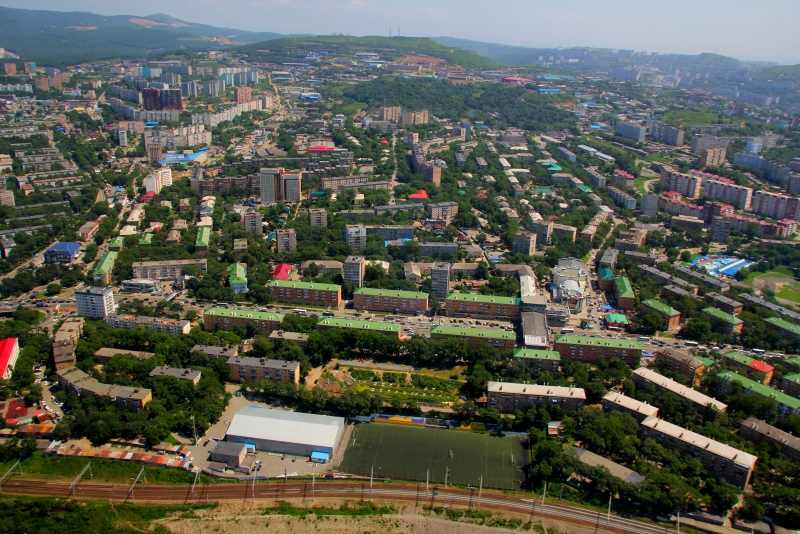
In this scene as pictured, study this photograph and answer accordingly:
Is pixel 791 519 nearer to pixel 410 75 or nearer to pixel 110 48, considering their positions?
pixel 410 75

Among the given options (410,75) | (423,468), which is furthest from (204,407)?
(410,75)

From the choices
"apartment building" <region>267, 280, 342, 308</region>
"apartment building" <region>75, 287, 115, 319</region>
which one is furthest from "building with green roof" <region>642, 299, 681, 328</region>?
"apartment building" <region>75, 287, 115, 319</region>

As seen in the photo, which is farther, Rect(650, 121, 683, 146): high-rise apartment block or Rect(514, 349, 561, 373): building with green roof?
Rect(650, 121, 683, 146): high-rise apartment block

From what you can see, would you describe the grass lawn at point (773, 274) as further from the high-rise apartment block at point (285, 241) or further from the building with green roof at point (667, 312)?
the high-rise apartment block at point (285, 241)

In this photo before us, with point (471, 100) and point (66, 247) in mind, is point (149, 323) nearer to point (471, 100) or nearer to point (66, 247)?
point (66, 247)

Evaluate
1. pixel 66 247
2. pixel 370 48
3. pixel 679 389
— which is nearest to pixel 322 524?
pixel 679 389

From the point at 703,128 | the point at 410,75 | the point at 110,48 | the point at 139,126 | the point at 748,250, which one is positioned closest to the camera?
the point at 748,250

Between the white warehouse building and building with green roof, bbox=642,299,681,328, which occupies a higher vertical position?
building with green roof, bbox=642,299,681,328

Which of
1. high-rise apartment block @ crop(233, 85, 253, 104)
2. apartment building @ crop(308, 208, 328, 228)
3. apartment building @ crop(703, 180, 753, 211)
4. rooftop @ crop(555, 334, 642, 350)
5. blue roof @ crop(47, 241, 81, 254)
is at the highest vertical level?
high-rise apartment block @ crop(233, 85, 253, 104)

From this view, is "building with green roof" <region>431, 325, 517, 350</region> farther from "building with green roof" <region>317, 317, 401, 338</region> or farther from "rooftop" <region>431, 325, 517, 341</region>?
"building with green roof" <region>317, 317, 401, 338</region>
